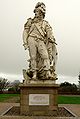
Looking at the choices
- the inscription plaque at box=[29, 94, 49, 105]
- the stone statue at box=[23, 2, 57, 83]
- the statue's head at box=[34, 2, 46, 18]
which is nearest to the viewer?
the inscription plaque at box=[29, 94, 49, 105]

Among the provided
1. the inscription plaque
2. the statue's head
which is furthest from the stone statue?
the inscription plaque

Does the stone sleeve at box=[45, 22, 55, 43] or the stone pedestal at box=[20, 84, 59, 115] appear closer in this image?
the stone pedestal at box=[20, 84, 59, 115]

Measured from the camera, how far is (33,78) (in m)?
15.3

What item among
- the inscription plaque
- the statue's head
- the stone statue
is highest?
the statue's head

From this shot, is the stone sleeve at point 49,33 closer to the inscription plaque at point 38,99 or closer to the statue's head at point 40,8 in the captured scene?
the statue's head at point 40,8

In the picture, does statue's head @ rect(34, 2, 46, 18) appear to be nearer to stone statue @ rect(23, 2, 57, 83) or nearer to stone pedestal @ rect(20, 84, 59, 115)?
stone statue @ rect(23, 2, 57, 83)

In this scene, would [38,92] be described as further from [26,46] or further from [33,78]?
[26,46]

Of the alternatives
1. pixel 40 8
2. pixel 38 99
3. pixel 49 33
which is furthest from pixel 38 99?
pixel 40 8

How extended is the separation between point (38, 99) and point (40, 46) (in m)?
2.49

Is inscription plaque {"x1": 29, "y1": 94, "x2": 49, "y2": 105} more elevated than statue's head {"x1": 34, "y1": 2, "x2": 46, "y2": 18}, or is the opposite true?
statue's head {"x1": 34, "y1": 2, "x2": 46, "y2": 18}

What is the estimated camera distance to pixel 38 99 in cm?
1483

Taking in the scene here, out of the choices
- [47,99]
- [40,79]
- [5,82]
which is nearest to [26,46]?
[40,79]

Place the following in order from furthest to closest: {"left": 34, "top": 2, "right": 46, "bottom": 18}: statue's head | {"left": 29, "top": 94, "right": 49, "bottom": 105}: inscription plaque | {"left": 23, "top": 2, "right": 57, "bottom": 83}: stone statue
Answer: {"left": 34, "top": 2, "right": 46, "bottom": 18}: statue's head
{"left": 23, "top": 2, "right": 57, "bottom": 83}: stone statue
{"left": 29, "top": 94, "right": 49, "bottom": 105}: inscription plaque

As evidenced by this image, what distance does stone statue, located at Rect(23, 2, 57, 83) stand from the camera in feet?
51.1
